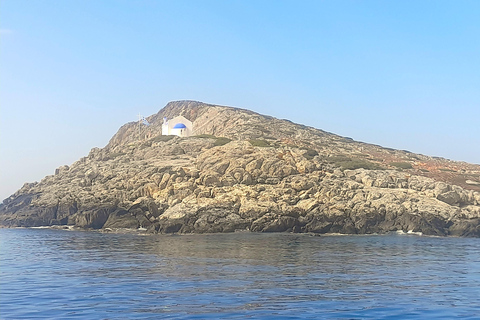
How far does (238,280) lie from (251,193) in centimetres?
4729

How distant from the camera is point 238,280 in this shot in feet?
102

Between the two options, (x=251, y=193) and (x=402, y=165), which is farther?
(x=402, y=165)

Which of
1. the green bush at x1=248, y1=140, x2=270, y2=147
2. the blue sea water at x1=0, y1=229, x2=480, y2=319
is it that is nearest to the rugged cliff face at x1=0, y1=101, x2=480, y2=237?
the green bush at x1=248, y1=140, x2=270, y2=147

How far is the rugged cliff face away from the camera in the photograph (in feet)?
242

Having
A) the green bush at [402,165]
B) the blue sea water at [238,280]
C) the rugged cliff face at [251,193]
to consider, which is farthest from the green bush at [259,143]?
the blue sea water at [238,280]

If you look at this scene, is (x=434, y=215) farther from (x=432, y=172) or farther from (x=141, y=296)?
(x=141, y=296)

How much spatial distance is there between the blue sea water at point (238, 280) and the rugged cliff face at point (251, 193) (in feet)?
57.6

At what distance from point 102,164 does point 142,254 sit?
206ft

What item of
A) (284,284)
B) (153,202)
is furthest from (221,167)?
(284,284)

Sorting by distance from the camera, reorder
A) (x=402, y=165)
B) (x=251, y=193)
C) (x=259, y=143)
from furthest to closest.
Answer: (x=402, y=165) → (x=259, y=143) → (x=251, y=193)

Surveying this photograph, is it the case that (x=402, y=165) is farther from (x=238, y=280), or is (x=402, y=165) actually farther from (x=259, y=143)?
(x=238, y=280)

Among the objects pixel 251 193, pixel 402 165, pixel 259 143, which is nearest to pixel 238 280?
pixel 251 193

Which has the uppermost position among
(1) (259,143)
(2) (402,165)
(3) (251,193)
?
(1) (259,143)

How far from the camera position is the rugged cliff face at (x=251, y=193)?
7388cm
